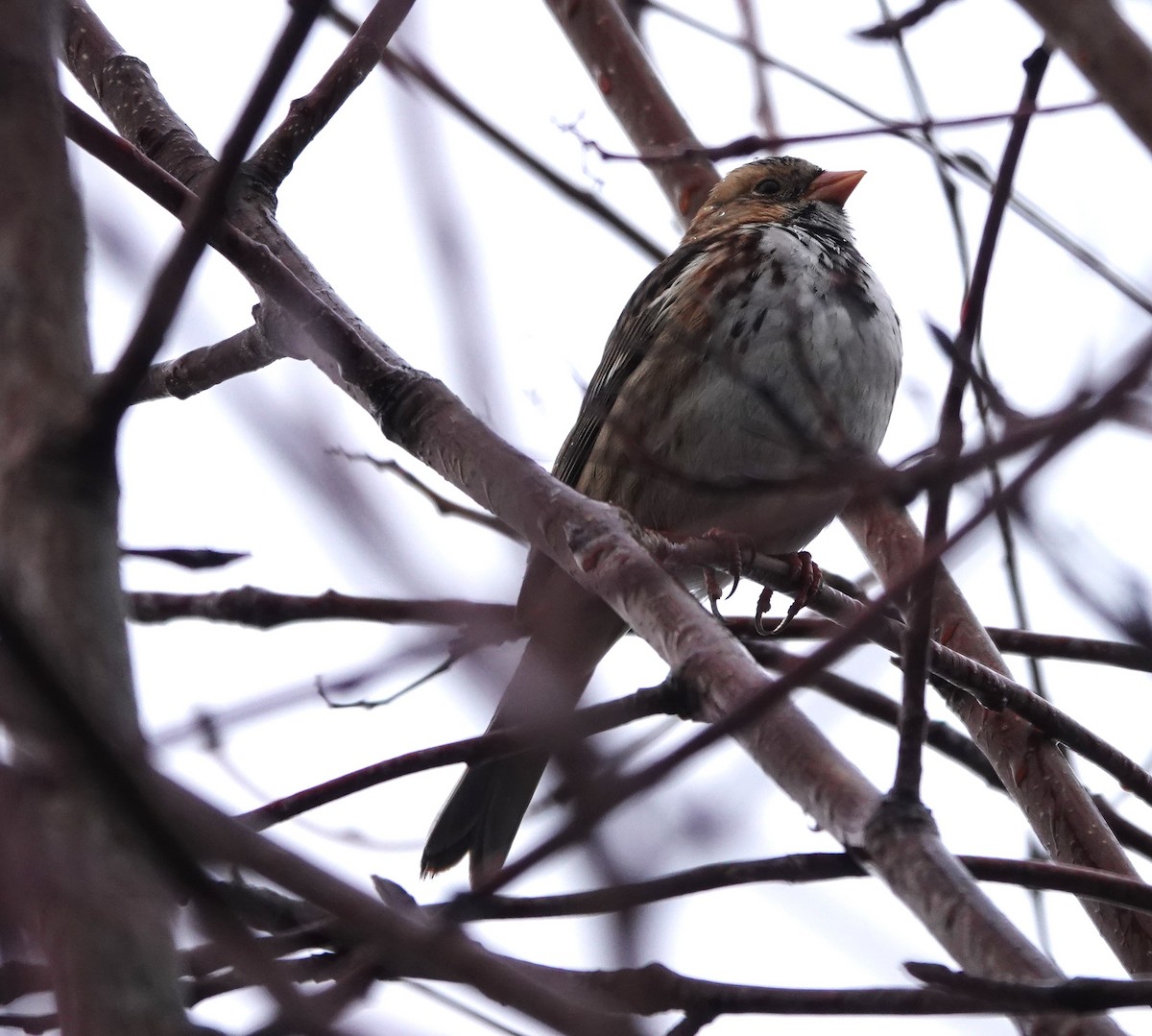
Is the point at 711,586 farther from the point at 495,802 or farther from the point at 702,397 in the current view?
the point at 495,802

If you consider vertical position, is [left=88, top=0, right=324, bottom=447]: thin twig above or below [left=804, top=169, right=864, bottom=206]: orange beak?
below

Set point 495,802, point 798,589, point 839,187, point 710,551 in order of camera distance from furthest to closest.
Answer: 1. point 839,187
2. point 495,802
3. point 798,589
4. point 710,551

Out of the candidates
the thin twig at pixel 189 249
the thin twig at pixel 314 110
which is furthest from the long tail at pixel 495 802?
the thin twig at pixel 189 249

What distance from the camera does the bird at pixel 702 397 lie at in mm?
3918

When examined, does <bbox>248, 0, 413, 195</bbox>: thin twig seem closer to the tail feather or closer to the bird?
the bird

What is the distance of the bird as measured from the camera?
12.9ft

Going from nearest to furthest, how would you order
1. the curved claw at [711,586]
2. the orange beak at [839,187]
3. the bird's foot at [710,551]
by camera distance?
the bird's foot at [710,551] < the curved claw at [711,586] < the orange beak at [839,187]

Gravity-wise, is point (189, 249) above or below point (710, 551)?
below

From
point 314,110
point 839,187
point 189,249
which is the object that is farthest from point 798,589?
point 839,187

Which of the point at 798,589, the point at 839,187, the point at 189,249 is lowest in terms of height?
the point at 189,249

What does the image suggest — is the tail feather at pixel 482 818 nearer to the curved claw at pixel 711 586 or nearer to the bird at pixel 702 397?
the bird at pixel 702 397

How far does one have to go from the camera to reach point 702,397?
4375 millimetres

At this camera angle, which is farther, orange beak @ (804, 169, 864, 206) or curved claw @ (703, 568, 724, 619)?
orange beak @ (804, 169, 864, 206)

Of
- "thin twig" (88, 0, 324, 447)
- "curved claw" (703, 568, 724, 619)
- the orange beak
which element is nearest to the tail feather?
"curved claw" (703, 568, 724, 619)
